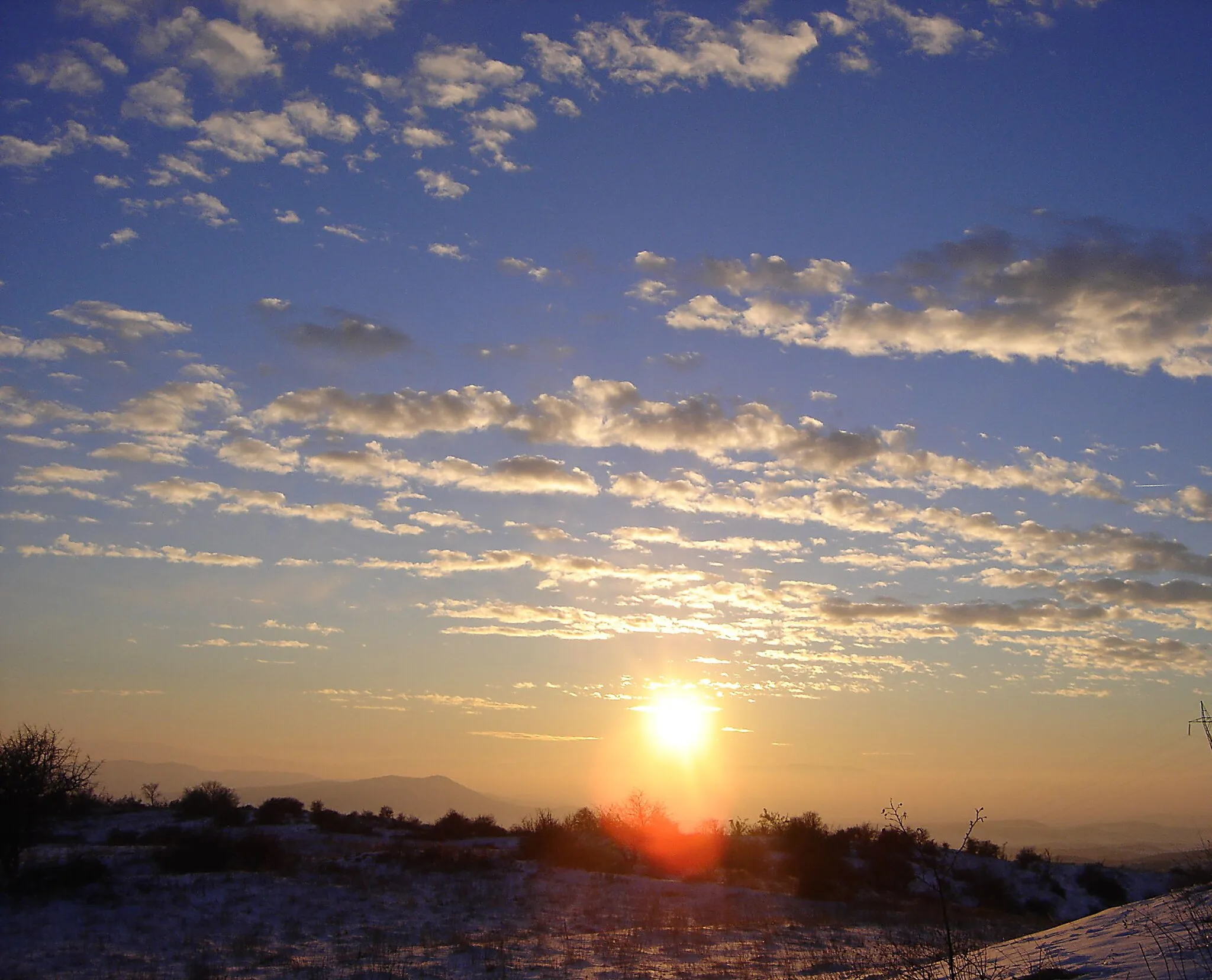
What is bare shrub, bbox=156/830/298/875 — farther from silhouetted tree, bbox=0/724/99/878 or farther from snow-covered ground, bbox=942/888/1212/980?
snow-covered ground, bbox=942/888/1212/980

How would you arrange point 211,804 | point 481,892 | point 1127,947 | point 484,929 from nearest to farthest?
point 1127,947 → point 484,929 → point 481,892 → point 211,804

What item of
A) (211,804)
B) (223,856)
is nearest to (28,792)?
(223,856)

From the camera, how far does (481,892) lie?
28.9 m

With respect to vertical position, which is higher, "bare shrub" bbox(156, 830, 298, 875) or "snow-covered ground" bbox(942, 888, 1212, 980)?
"snow-covered ground" bbox(942, 888, 1212, 980)

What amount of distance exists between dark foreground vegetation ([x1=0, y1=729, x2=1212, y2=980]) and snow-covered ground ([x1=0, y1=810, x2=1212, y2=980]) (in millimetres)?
108

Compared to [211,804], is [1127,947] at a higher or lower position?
higher

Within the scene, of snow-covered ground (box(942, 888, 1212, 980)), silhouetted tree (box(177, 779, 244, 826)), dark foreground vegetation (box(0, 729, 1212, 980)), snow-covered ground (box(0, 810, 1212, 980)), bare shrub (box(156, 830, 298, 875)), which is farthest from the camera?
silhouetted tree (box(177, 779, 244, 826))

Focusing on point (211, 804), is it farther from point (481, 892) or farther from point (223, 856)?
point (481, 892)

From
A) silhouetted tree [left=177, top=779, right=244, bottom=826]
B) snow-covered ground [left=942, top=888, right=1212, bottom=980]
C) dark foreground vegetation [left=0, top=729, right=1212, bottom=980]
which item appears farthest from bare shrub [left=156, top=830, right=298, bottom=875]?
snow-covered ground [left=942, top=888, right=1212, bottom=980]

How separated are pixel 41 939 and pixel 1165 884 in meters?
45.5

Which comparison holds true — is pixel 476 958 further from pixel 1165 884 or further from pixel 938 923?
pixel 1165 884

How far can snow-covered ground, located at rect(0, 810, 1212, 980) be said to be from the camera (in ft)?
47.1

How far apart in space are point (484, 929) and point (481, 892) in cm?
583

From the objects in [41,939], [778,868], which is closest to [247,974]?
[41,939]
